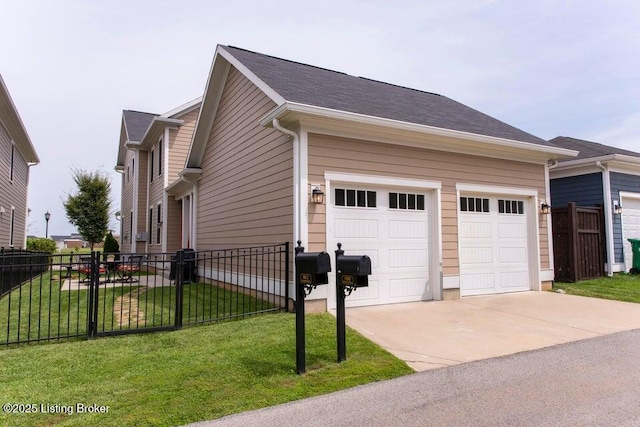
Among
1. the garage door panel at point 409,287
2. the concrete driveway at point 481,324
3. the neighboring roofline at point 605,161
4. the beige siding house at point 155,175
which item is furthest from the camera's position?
the beige siding house at point 155,175

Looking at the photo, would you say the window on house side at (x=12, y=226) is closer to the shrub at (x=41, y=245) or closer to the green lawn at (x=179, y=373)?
the shrub at (x=41, y=245)

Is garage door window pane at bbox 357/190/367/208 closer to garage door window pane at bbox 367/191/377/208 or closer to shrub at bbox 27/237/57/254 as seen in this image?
garage door window pane at bbox 367/191/377/208

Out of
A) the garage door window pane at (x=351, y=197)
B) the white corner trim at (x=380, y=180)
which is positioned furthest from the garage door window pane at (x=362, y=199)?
the white corner trim at (x=380, y=180)

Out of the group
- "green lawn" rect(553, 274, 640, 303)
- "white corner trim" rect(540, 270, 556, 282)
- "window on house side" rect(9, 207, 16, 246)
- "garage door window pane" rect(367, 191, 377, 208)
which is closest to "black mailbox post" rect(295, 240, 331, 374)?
"garage door window pane" rect(367, 191, 377, 208)

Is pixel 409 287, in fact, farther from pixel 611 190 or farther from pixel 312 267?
pixel 611 190

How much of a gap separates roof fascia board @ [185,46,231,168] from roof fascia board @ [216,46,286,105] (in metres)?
0.35

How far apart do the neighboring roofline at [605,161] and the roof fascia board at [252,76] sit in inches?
398

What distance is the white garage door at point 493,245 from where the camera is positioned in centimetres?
837

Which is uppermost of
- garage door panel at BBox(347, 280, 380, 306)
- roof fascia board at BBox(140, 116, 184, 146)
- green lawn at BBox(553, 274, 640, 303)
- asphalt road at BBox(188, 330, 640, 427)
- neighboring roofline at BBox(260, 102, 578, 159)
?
roof fascia board at BBox(140, 116, 184, 146)

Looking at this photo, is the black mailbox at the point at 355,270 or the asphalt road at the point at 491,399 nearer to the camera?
the asphalt road at the point at 491,399

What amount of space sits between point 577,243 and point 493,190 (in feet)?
13.7

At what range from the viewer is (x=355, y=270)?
13.8ft

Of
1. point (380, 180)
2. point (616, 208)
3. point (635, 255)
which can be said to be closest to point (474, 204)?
point (380, 180)

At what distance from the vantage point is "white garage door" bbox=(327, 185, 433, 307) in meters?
7.01
